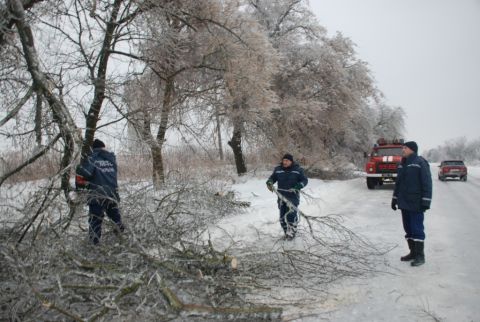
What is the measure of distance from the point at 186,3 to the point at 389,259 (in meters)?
9.72

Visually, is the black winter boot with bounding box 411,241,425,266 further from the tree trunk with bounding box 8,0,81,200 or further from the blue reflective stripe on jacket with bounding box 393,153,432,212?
the tree trunk with bounding box 8,0,81,200

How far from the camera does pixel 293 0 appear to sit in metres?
22.2

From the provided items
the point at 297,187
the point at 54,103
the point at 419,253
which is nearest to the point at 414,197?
the point at 419,253

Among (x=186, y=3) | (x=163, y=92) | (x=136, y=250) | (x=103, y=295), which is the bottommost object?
(x=103, y=295)

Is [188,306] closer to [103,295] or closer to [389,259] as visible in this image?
[103,295]

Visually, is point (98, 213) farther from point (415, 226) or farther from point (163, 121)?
point (163, 121)

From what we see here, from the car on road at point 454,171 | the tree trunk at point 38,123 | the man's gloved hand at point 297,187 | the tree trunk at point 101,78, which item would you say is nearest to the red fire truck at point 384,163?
the car on road at point 454,171

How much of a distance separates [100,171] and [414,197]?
4770 millimetres

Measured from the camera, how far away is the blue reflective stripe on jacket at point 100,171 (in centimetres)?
589

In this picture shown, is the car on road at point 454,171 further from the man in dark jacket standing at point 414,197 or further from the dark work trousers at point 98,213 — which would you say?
the dark work trousers at point 98,213

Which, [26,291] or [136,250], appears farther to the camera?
[136,250]

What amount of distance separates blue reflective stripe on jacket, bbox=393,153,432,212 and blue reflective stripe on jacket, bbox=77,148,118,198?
14.1 ft

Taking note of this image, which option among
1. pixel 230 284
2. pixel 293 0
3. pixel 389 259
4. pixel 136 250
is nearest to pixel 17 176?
pixel 136 250

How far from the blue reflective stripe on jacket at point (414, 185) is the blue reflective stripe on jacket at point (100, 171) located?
14.1 feet
